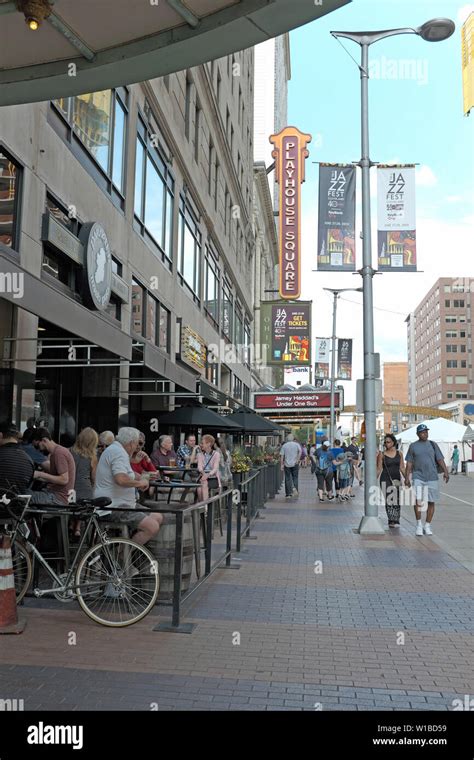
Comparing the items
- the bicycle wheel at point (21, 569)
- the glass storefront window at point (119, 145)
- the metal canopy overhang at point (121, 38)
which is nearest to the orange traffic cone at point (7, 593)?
the bicycle wheel at point (21, 569)

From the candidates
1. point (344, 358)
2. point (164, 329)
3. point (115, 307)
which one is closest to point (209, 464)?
point (115, 307)

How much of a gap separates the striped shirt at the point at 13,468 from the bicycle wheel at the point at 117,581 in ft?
3.71

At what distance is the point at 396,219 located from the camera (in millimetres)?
14852

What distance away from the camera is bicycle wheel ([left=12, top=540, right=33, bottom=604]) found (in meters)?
6.59

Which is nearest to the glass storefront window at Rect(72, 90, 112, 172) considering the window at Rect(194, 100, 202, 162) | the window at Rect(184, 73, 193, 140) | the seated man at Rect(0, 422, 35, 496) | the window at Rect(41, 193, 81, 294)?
the window at Rect(41, 193, 81, 294)

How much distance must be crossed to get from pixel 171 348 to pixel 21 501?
14618mm

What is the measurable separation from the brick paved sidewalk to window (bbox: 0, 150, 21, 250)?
5280mm

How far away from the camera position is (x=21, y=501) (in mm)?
6320

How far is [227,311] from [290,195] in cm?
931

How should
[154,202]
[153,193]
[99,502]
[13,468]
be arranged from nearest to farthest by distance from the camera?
[99,502] < [13,468] < [153,193] < [154,202]

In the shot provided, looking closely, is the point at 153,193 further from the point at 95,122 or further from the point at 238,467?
the point at 238,467

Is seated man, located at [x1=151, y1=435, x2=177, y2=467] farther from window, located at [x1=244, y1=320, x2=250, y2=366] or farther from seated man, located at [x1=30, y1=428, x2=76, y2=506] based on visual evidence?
window, located at [x1=244, y1=320, x2=250, y2=366]
